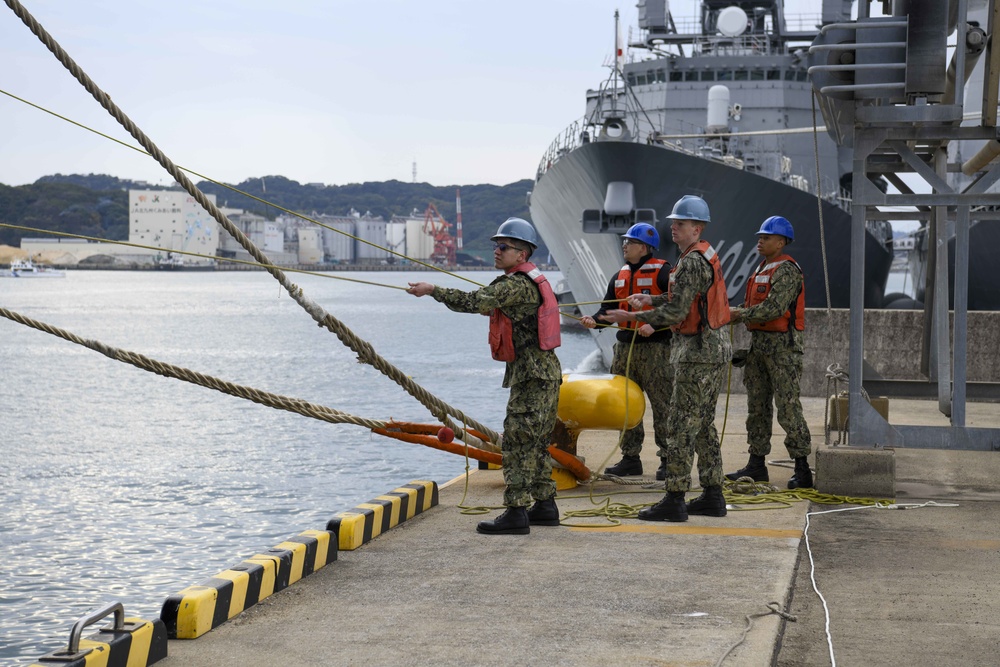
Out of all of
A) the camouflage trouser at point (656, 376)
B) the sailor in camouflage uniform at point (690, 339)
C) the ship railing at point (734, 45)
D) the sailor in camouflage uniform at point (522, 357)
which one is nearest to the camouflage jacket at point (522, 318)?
the sailor in camouflage uniform at point (522, 357)

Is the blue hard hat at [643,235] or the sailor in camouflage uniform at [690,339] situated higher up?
the blue hard hat at [643,235]

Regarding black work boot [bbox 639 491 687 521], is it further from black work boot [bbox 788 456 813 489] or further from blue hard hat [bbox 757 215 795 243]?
blue hard hat [bbox 757 215 795 243]

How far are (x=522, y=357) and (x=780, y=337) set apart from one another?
7.54ft

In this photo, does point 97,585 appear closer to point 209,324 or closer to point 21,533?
point 21,533

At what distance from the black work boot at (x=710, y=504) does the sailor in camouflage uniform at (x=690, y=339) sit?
23cm

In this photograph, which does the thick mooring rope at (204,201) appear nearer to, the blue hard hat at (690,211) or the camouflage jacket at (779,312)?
the blue hard hat at (690,211)

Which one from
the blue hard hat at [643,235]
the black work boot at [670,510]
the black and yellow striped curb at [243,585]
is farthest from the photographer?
the blue hard hat at [643,235]

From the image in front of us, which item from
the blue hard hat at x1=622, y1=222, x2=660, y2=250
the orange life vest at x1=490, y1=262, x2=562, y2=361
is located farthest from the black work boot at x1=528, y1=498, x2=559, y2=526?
the blue hard hat at x1=622, y1=222, x2=660, y2=250

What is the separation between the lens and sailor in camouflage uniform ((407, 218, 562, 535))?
6.03 m

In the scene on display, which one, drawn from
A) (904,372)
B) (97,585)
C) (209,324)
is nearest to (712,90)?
(904,372)

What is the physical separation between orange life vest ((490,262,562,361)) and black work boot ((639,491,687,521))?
3.77ft

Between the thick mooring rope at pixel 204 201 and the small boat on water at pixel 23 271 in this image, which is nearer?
the thick mooring rope at pixel 204 201

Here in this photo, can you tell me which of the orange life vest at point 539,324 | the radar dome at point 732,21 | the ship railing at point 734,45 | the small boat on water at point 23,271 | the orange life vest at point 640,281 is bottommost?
the orange life vest at point 539,324

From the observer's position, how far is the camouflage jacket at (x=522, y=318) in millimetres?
5891
